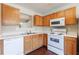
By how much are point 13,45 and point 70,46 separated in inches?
26.0

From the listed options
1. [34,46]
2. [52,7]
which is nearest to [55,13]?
[52,7]

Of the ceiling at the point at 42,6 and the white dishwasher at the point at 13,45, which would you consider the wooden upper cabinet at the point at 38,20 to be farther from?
the white dishwasher at the point at 13,45

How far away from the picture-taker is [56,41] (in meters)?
1.02

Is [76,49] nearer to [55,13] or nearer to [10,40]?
[55,13]

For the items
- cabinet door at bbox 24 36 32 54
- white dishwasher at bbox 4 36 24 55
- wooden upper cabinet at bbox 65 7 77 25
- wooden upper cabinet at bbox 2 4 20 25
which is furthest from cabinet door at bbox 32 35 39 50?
wooden upper cabinet at bbox 65 7 77 25

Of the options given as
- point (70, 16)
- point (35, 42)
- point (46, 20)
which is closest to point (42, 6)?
point (46, 20)

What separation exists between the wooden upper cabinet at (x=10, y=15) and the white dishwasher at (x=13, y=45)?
0.57ft

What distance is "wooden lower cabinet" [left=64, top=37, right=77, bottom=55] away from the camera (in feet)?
2.78

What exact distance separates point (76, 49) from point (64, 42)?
0.16 metres

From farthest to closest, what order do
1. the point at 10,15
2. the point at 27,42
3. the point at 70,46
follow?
1. the point at 27,42
2. the point at 70,46
3. the point at 10,15

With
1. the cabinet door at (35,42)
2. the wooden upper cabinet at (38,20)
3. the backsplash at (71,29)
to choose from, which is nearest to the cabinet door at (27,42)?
the cabinet door at (35,42)

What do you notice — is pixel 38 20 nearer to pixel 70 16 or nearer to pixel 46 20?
pixel 46 20

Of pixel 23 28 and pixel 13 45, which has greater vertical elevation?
pixel 23 28

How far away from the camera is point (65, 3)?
76cm
